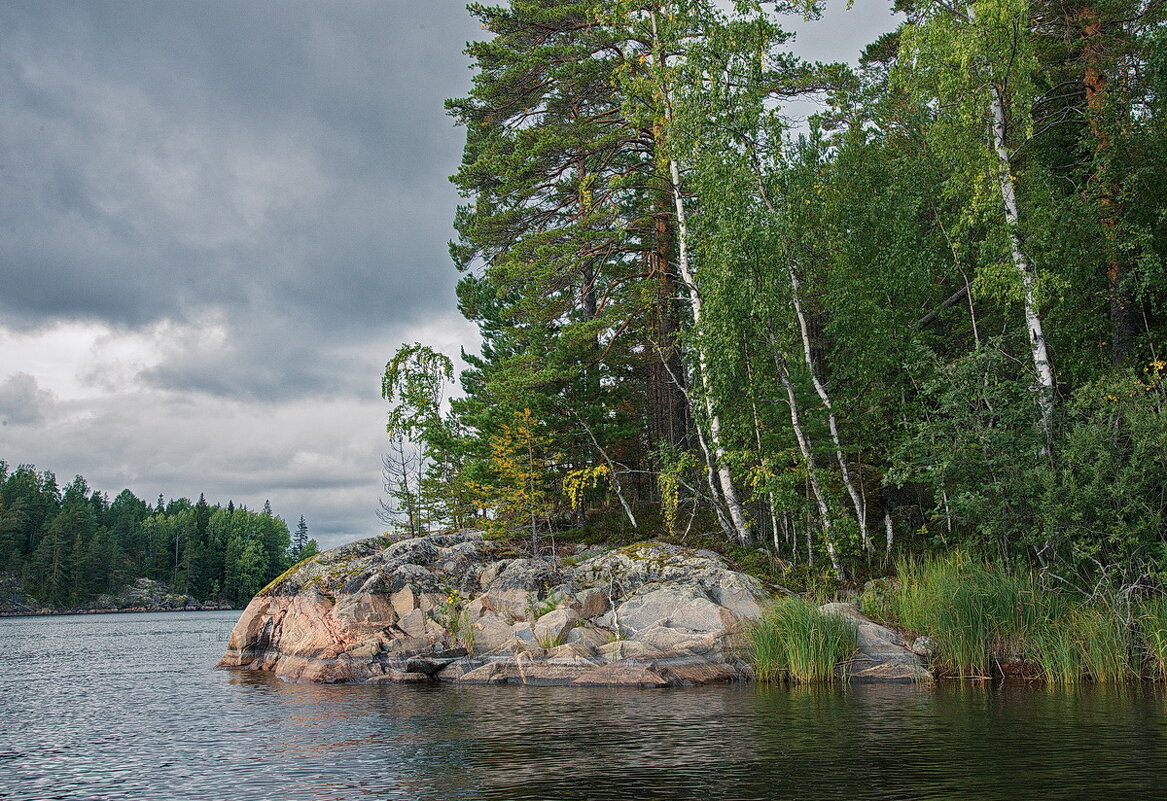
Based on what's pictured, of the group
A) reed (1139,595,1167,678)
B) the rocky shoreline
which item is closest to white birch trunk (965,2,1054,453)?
reed (1139,595,1167,678)

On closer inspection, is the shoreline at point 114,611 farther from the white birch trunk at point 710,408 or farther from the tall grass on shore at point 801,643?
the tall grass on shore at point 801,643

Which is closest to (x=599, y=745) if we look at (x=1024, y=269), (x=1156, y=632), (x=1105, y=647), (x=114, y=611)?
(x=1105, y=647)

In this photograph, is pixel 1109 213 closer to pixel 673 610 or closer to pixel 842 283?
pixel 842 283

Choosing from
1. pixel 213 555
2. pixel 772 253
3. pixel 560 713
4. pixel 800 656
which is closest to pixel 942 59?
pixel 772 253

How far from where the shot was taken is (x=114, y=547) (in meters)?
106

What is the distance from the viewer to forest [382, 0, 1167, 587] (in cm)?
1691

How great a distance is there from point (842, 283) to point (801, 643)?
30.5 feet

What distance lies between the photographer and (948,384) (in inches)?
695

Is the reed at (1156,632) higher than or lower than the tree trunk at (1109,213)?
lower

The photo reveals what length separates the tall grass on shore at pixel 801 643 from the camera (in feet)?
50.3

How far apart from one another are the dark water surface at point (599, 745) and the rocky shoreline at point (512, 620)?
1313mm

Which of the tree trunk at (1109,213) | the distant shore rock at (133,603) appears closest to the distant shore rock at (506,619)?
the tree trunk at (1109,213)

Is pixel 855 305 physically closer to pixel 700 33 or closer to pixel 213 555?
pixel 700 33

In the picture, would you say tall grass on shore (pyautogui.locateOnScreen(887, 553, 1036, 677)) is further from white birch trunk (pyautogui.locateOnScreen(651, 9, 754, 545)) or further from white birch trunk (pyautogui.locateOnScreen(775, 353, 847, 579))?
white birch trunk (pyautogui.locateOnScreen(651, 9, 754, 545))
